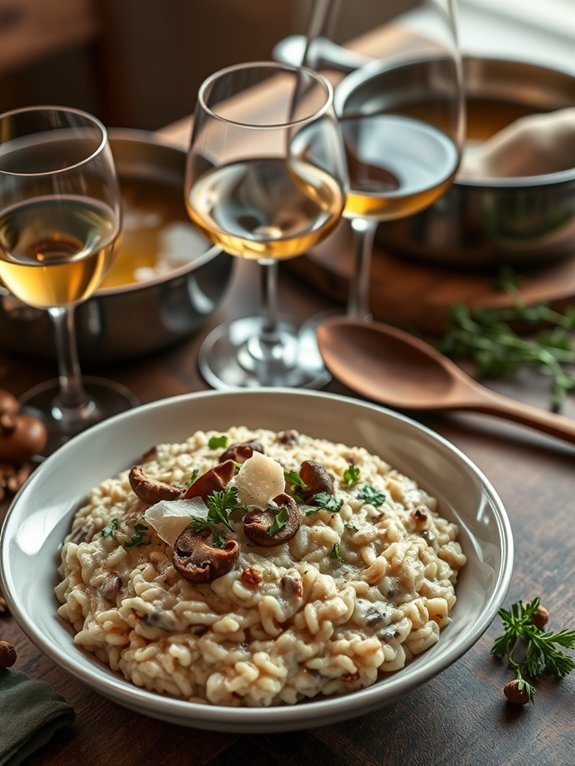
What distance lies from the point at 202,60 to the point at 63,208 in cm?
346

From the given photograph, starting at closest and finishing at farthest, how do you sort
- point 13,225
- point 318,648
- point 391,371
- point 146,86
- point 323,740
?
point 318,648 < point 323,740 < point 13,225 < point 391,371 < point 146,86

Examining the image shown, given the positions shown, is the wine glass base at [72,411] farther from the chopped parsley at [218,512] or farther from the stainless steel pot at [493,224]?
the stainless steel pot at [493,224]

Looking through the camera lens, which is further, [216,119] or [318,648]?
[216,119]

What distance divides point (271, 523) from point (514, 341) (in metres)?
1.02

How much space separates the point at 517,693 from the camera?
157 centimetres

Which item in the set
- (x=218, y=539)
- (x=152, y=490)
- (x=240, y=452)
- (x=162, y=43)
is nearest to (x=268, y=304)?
(x=240, y=452)

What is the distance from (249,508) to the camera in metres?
1.54

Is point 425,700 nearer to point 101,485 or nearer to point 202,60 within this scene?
point 101,485

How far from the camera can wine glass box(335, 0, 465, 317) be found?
86.0 inches

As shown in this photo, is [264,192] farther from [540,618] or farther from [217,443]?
[540,618]

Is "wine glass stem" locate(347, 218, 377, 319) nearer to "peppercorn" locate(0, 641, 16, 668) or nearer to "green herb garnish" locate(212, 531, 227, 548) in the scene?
"green herb garnish" locate(212, 531, 227, 548)

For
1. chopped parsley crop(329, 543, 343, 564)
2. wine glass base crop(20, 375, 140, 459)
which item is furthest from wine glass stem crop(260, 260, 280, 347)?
chopped parsley crop(329, 543, 343, 564)

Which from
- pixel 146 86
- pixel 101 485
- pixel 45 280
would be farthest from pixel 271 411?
pixel 146 86

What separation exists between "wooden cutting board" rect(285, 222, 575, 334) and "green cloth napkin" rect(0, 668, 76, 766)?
1262 mm
